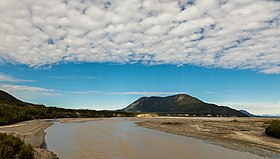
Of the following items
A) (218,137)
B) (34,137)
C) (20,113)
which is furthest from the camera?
(20,113)

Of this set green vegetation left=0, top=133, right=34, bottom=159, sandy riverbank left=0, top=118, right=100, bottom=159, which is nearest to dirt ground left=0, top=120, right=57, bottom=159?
sandy riverbank left=0, top=118, right=100, bottom=159

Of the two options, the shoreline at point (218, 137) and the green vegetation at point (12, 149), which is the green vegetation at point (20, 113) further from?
the green vegetation at point (12, 149)

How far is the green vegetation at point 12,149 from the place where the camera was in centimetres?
1467

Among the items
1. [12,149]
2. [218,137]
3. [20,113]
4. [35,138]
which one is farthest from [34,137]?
[20,113]

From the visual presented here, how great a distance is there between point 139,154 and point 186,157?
4.12 m

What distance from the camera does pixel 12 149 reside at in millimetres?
15375

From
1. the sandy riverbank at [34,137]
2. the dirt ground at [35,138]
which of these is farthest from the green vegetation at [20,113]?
the dirt ground at [35,138]

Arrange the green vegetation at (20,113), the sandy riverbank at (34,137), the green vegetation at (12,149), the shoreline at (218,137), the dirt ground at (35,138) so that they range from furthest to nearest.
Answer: the green vegetation at (20,113)
the shoreline at (218,137)
the sandy riverbank at (34,137)
the dirt ground at (35,138)
the green vegetation at (12,149)

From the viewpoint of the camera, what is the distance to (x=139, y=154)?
23.6 metres

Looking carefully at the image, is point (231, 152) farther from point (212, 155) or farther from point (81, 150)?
point (81, 150)

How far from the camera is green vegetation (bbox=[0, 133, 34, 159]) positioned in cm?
1467

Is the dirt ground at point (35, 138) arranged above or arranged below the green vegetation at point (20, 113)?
below

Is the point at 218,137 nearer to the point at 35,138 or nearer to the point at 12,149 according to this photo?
the point at 35,138

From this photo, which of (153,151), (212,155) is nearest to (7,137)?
(153,151)
